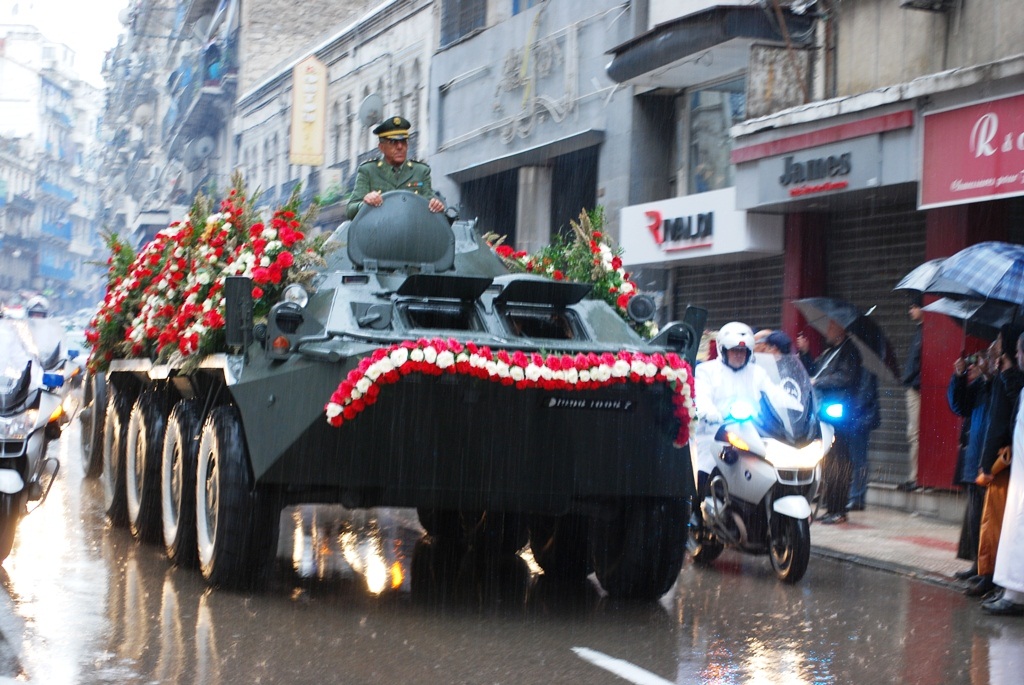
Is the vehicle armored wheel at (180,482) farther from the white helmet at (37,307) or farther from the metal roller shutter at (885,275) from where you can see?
the white helmet at (37,307)

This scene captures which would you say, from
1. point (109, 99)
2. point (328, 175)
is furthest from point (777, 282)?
point (109, 99)

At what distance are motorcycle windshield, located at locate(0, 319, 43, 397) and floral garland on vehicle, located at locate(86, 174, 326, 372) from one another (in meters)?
0.90

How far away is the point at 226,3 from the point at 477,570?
4892cm

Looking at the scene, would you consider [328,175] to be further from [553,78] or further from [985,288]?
[985,288]

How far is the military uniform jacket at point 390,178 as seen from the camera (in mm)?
11188

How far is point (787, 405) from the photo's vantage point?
10867mm

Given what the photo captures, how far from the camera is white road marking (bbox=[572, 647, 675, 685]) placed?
22.9 ft

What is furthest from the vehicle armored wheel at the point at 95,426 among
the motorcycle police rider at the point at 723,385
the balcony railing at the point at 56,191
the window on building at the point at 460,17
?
the balcony railing at the point at 56,191

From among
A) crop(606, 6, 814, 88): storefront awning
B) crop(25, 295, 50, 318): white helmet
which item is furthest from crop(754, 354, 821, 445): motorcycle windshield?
crop(25, 295, 50, 318): white helmet

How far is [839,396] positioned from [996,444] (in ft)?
16.1

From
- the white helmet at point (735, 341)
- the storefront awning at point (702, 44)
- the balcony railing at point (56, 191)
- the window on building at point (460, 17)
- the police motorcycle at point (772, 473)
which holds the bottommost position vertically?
the police motorcycle at point (772, 473)

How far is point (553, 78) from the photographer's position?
25.6m

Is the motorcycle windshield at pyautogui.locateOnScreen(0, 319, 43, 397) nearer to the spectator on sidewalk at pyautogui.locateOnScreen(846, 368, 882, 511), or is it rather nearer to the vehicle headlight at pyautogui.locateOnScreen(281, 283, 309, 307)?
the vehicle headlight at pyautogui.locateOnScreen(281, 283, 309, 307)

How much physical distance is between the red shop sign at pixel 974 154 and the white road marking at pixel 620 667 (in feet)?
27.7
